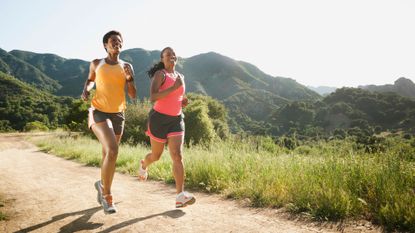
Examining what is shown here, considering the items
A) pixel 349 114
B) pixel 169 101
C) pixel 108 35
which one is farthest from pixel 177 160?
pixel 349 114

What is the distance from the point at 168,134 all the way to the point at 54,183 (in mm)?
3747

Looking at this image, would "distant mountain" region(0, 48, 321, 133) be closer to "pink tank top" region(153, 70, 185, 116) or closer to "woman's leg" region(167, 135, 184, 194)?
"pink tank top" region(153, 70, 185, 116)

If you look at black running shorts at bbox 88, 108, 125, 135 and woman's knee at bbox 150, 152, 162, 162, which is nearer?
black running shorts at bbox 88, 108, 125, 135

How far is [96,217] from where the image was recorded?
387 cm

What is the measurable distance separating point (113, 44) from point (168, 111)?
1.19m

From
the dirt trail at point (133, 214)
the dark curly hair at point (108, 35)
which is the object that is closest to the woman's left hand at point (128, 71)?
the dark curly hair at point (108, 35)

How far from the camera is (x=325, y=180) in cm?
418

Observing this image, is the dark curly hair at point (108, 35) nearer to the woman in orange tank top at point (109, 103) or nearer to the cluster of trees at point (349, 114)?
the woman in orange tank top at point (109, 103)

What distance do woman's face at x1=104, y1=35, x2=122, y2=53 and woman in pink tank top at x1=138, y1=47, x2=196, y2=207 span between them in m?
0.59

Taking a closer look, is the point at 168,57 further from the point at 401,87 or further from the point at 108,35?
the point at 401,87

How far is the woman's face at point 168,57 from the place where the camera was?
4379mm

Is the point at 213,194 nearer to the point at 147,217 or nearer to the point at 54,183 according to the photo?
the point at 147,217

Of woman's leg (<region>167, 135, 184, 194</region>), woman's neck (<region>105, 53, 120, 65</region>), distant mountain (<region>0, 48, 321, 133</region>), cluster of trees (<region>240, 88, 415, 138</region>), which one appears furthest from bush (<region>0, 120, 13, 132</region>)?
distant mountain (<region>0, 48, 321, 133</region>)

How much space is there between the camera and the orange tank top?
13.6 ft
